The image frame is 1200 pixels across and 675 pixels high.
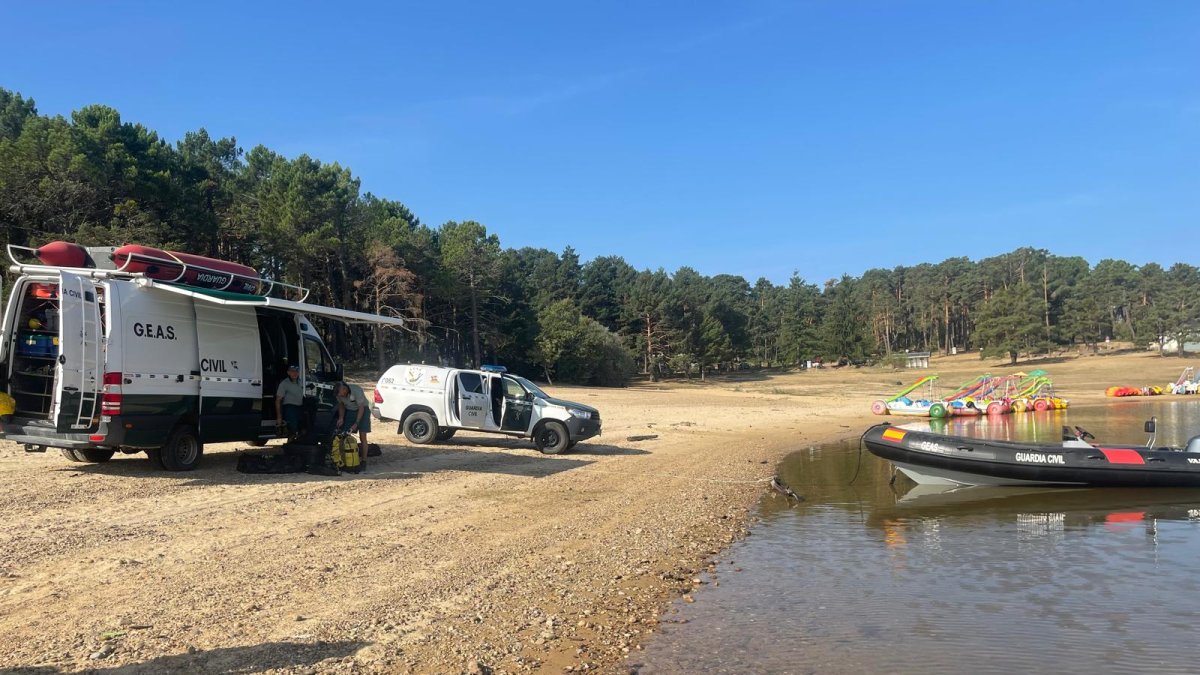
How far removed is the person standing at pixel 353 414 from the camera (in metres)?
12.7

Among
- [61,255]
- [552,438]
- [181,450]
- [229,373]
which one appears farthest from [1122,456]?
[61,255]

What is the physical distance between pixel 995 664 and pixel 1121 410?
3940 cm

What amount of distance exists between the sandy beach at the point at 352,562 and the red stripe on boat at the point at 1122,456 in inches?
259

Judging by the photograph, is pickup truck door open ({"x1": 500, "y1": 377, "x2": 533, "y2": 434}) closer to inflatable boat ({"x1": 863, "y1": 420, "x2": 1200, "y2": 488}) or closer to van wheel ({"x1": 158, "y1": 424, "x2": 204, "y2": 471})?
van wheel ({"x1": 158, "y1": 424, "x2": 204, "y2": 471})

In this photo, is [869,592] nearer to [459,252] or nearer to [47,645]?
[47,645]

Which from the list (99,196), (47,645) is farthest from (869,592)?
(99,196)

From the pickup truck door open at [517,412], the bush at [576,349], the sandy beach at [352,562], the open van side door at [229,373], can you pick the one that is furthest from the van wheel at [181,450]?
the bush at [576,349]

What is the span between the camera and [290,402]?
42.2 feet

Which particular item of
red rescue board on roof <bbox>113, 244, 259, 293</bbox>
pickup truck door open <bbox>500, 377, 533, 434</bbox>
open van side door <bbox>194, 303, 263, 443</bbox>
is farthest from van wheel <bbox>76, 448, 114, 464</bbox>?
pickup truck door open <bbox>500, 377, 533, 434</bbox>

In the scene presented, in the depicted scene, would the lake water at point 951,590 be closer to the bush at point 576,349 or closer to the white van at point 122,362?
the white van at point 122,362

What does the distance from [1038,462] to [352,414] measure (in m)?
13.0

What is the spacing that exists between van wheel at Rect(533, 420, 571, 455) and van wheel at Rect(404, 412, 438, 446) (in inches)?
94.3

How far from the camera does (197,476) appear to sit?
11.3 metres

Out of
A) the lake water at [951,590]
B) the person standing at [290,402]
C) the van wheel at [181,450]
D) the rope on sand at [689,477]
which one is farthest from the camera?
the rope on sand at [689,477]
